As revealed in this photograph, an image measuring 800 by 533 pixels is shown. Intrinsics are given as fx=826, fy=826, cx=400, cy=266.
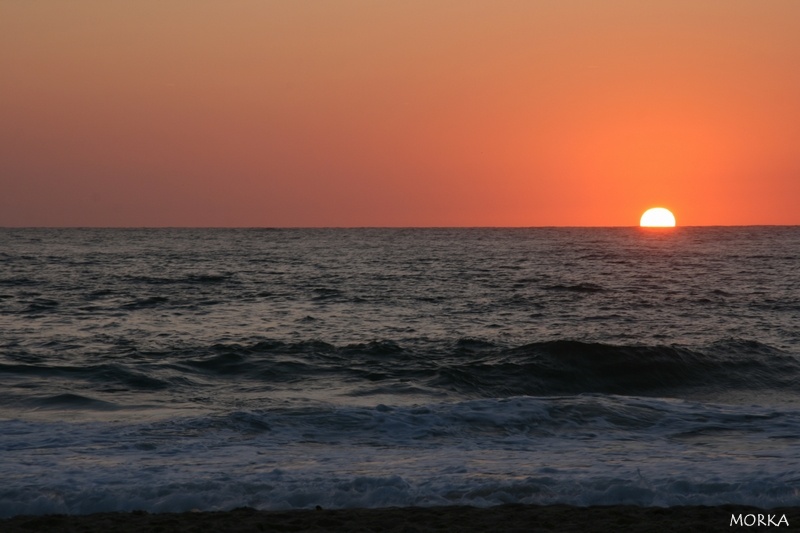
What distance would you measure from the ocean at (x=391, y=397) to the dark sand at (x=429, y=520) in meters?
0.40

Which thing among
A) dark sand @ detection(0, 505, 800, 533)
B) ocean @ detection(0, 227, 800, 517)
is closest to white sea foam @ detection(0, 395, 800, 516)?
ocean @ detection(0, 227, 800, 517)

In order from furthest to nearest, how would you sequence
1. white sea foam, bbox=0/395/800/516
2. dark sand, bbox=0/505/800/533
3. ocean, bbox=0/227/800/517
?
1. ocean, bbox=0/227/800/517
2. white sea foam, bbox=0/395/800/516
3. dark sand, bbox=0/505/800/533

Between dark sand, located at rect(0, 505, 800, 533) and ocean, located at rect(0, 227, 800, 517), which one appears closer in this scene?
dark sand, located at rect(0, 505, 800, 533)

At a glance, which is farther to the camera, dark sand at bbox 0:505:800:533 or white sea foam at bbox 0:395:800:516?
white sea foam at bbox 0:395:800:516

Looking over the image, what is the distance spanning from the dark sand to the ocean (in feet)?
1.32

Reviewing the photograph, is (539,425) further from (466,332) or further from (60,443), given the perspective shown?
(466,332)

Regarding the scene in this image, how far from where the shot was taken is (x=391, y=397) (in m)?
16.5

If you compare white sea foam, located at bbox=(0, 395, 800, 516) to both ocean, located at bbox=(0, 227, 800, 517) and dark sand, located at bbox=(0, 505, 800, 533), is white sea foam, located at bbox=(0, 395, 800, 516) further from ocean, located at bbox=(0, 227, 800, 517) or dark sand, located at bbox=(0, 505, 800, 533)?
dark sand, located at bbox=(0, 505, 800, 533)

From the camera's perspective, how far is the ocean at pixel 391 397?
9406mm

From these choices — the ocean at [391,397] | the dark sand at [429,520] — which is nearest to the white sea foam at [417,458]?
the ocean at [391,397]

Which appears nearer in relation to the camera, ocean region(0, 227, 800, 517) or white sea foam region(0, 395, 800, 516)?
white sea foam region(0, 395, 800, 516)

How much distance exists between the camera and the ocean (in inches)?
370

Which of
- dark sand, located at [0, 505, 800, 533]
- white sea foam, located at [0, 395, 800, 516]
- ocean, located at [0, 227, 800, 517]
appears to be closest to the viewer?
dark sand, located at [0, 505, 800, 533]

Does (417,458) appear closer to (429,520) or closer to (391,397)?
(429,520)
